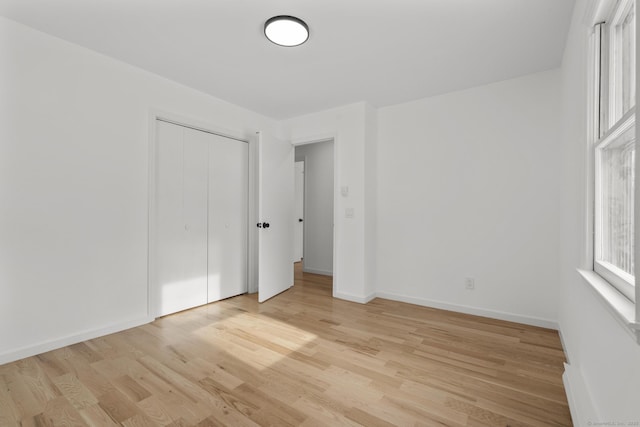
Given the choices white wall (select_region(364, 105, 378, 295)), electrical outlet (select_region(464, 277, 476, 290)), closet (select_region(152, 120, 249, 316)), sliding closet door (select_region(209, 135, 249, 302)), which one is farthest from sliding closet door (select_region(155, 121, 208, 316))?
electrical outlet (select_region(464, 277, 476, 290))

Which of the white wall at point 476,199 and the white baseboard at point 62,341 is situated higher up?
the white wall at point 476,199

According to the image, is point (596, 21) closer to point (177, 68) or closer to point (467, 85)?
point (467, 85)

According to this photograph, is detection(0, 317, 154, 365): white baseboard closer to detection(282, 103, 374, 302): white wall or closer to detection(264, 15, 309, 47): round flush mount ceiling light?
detection(282, 103, 374, 302): white wall

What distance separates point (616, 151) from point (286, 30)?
205 cm

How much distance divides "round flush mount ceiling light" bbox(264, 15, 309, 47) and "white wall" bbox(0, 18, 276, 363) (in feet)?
4.80

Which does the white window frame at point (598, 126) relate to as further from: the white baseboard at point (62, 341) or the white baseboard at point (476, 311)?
the white baseboard at point (62, 341)

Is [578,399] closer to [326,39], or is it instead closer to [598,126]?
[598,126]

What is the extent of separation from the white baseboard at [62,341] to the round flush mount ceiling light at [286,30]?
9.06ft

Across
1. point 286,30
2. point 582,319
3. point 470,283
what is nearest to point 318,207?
point 470,283

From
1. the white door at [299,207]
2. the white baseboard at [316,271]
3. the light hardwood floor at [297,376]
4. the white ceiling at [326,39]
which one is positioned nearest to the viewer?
the light hardwood floor at [297,376]

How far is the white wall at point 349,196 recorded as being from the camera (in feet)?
11.8

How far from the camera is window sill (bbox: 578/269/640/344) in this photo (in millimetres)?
815

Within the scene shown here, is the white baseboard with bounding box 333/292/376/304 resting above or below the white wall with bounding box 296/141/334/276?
below

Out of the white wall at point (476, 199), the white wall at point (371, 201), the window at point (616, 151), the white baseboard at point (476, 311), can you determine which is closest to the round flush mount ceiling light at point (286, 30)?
the white wall at point (371, 201)
